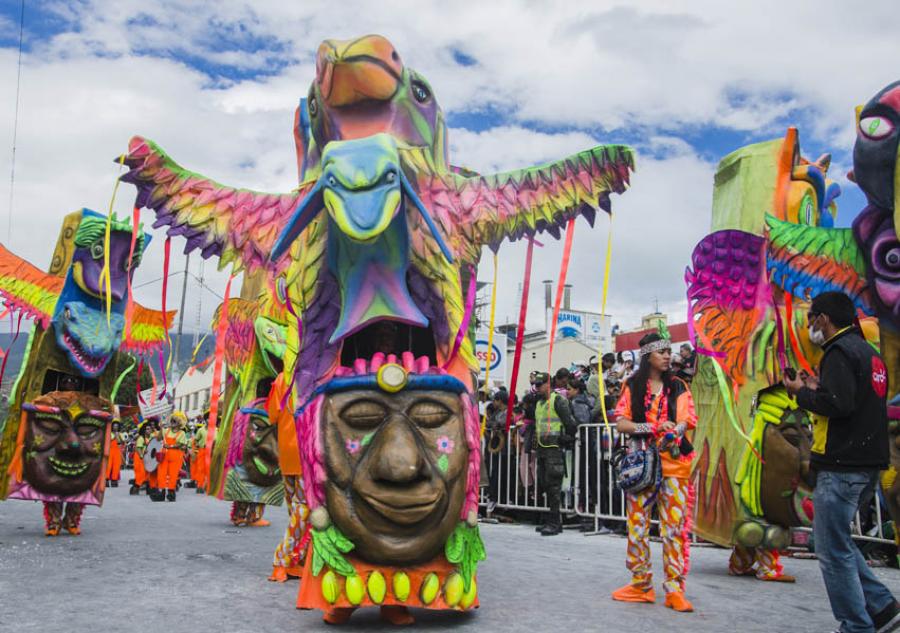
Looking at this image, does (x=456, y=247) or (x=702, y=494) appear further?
(x=702, y=494)

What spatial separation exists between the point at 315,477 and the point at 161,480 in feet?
35.4

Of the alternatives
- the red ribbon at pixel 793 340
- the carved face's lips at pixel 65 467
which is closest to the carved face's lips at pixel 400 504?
the red ribbon at pixel 793 340

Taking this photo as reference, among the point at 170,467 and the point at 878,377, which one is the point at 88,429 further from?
the point at 878,377

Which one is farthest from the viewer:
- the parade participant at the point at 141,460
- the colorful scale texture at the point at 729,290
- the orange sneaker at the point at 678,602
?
the parade participant at the point at 141,460

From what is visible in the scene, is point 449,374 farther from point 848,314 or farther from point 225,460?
point 225,460

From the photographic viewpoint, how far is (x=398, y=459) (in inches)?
151

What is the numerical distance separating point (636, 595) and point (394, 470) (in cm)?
189

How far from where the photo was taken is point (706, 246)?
19.9 feet

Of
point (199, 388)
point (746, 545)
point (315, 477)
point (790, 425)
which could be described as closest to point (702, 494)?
point (746, 545)

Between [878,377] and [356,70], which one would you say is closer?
[878,377]

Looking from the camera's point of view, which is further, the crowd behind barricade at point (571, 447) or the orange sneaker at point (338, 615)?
the crowd behind barricade at point (571, 447)

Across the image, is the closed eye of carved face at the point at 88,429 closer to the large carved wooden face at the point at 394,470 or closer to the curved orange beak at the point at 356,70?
the large carved wooden face at the point at 394,470

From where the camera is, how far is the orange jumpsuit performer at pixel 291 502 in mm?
5164

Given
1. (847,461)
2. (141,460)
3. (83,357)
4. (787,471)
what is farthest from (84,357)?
(141,460)
